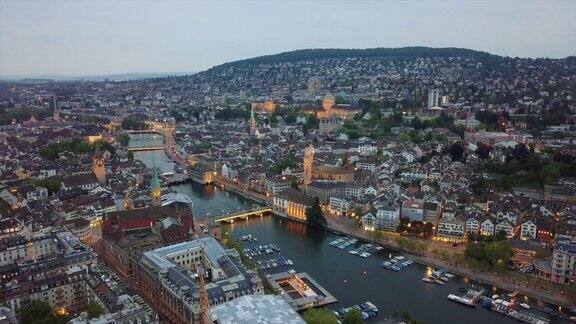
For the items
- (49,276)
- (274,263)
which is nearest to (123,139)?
(274,263)

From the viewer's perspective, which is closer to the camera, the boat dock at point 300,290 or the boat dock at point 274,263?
the boat dock at point 300,290

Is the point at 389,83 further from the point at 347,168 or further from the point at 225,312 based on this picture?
the point at 225,312

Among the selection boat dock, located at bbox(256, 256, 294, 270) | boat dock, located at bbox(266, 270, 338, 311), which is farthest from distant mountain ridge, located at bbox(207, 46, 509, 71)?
boat dock, located at bbox(266, 270, 338, 311)

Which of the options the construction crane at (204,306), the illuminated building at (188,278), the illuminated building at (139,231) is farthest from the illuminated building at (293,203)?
the construction crane at (204,306)

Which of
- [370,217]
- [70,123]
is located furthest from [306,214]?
[70,123]

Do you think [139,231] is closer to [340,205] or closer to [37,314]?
[37,314]

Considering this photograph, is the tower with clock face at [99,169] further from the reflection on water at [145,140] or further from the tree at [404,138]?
the tree at [404,138]
